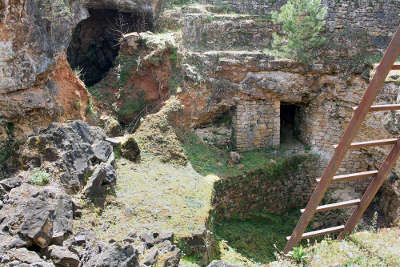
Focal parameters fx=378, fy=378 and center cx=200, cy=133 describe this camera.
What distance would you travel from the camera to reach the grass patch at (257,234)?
8664 millimetres

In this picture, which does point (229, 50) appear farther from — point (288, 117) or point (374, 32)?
point (374, 32)

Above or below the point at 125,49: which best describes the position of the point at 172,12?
above

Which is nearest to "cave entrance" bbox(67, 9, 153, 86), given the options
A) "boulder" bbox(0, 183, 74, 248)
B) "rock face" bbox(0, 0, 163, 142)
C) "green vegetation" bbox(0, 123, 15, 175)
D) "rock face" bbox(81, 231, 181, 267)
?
"rock face" bbox(0, 0, 163, 142)

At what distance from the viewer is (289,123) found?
12.3 m

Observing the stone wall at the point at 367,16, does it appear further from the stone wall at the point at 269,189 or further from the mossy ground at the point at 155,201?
the mossy ground at the point at 155,201

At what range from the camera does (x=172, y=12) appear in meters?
11.9

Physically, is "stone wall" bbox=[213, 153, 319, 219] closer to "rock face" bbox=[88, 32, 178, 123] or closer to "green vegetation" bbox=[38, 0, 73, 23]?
"rock face" bbox=[88, 32, 178, 123]

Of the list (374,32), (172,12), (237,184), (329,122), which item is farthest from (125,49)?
(374,32)

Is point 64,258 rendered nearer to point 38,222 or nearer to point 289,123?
point 38,222

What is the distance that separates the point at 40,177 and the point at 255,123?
6.14 metres

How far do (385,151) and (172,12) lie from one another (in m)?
7.39

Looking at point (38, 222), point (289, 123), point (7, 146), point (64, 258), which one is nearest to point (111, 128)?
point (7, 146)

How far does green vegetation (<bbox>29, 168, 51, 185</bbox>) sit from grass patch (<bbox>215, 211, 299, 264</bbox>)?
3996mm

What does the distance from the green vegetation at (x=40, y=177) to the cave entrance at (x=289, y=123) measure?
7.28 m
